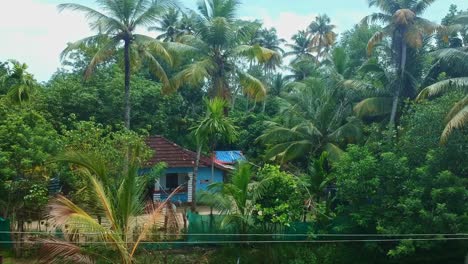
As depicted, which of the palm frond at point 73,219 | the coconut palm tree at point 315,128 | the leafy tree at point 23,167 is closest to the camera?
the palm frond at point 73,219

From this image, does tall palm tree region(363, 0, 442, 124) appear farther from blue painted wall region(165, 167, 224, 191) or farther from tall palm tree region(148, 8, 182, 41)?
tall palm tree region(148, 8, 182, 41)

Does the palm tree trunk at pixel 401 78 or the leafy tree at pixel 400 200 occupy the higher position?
the palm tree trunk at pixel 401 78

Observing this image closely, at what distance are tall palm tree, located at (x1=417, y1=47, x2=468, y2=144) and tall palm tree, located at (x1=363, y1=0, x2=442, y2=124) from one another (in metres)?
1.15

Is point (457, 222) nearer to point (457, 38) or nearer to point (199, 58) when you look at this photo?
point (457, 38)

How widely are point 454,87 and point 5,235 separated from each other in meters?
15.8

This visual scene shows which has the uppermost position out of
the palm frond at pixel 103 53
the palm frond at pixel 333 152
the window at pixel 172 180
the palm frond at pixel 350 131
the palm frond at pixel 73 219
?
the palm frond at pixel 103 53

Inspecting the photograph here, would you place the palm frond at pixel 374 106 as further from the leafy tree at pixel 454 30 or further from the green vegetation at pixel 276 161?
the leafy tree at pixel 454 30

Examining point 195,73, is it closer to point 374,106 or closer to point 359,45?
point 374,106

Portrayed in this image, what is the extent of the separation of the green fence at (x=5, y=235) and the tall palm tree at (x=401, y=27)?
46.5ft

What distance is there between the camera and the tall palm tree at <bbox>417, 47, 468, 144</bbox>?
44.9ft

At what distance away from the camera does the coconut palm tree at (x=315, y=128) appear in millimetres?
21344

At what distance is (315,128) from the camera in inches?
861

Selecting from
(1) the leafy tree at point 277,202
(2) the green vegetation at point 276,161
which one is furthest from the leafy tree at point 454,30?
(1) the leafy tree at point 277,202

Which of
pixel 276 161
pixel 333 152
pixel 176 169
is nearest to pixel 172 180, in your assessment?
pixel 176 169
